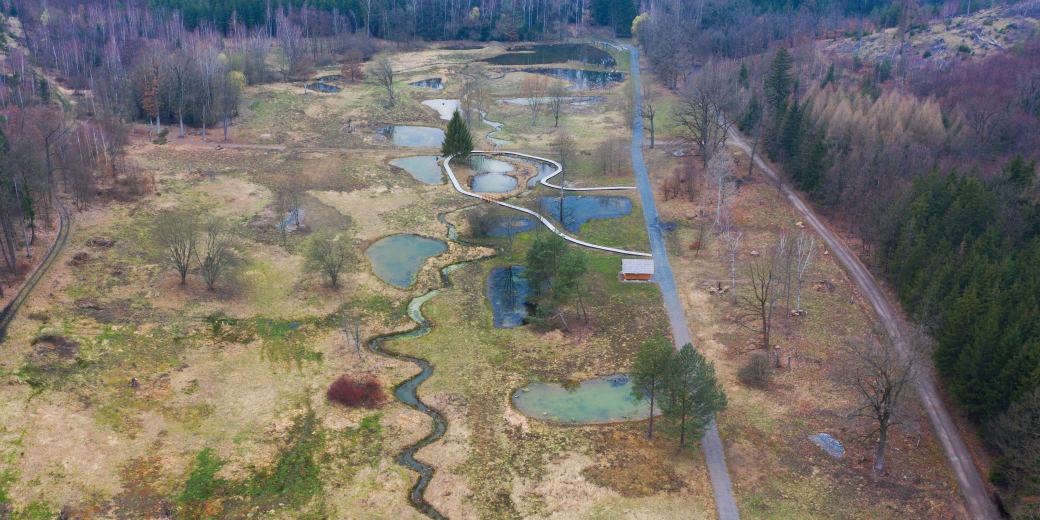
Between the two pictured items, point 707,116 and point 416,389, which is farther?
point 707,116

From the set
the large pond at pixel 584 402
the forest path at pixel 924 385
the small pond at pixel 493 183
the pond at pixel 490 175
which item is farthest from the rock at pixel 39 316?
the forest path at pixel 924 385

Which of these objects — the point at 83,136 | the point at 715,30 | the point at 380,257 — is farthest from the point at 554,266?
the point at 715,30

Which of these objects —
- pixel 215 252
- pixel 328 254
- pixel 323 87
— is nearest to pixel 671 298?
pixel 328 254

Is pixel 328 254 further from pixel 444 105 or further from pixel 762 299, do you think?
pixel 444 105

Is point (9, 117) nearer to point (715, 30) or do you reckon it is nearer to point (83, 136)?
point (83, 136)

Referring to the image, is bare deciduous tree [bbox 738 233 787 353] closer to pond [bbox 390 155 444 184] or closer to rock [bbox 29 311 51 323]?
pond [bbox 390 155 444 184]

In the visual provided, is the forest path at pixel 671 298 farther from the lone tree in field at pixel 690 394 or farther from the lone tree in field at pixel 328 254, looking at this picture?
the lone tree in field at pixel 328 254

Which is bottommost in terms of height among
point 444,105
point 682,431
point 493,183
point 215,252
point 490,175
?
point 682,431

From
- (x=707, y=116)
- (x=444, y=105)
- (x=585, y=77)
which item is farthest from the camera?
(x=585, y=77)
